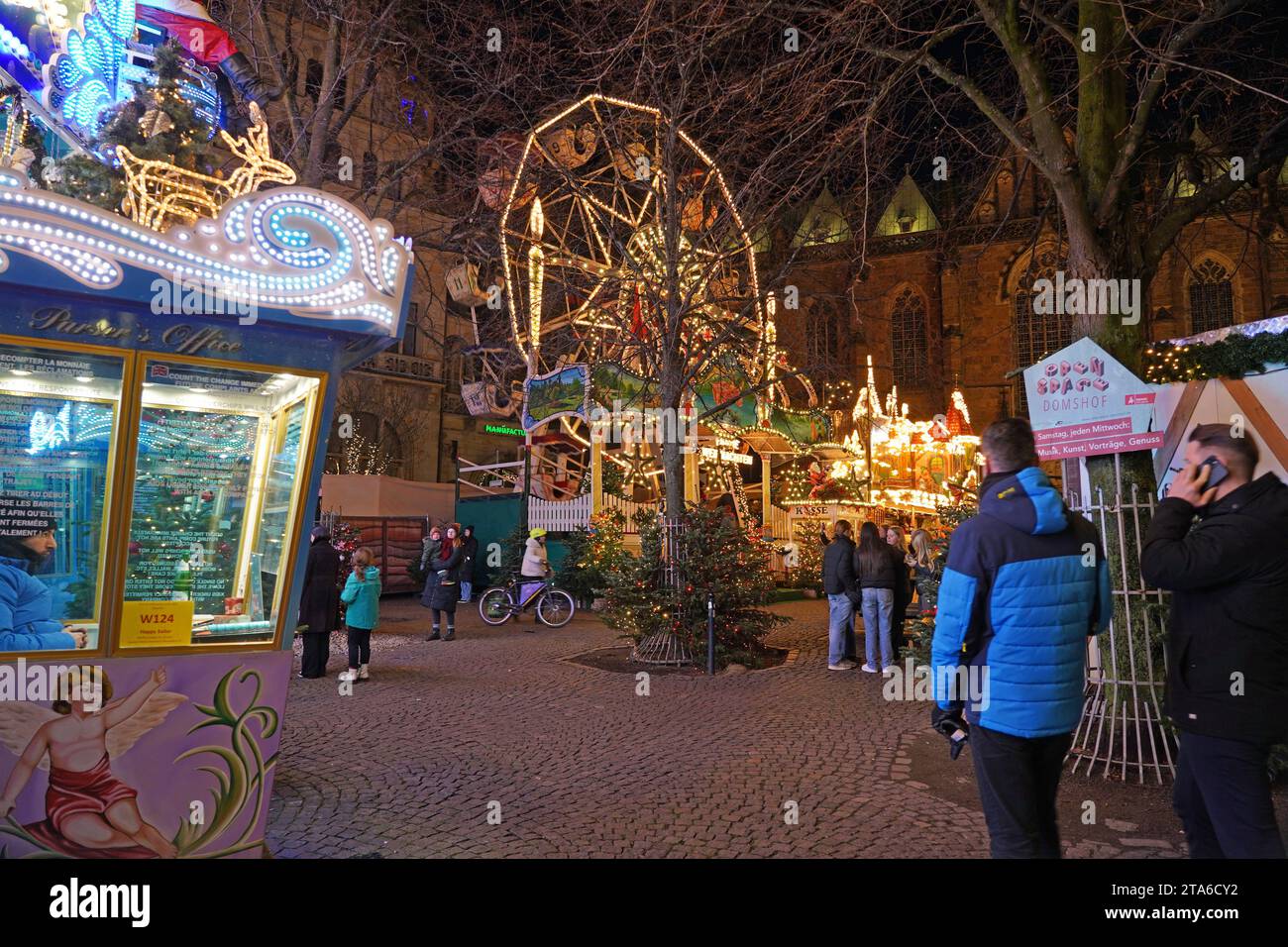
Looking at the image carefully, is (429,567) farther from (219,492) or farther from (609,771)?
(219,492)

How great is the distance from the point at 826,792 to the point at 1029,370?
11.4 ft

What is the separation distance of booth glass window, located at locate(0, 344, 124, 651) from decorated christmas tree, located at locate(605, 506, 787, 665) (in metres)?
7.15

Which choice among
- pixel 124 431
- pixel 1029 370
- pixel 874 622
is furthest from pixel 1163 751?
pixel 124 431

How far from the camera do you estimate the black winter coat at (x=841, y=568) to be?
1016cm

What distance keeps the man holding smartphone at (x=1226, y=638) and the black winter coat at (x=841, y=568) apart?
6898mm

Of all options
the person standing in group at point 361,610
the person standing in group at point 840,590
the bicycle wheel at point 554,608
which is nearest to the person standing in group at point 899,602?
the person standing in group at point 840,590

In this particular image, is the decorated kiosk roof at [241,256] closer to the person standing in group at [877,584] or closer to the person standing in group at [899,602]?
the person standing in group at [877,584]

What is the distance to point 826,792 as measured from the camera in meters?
5.49

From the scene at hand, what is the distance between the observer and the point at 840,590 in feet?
33.8

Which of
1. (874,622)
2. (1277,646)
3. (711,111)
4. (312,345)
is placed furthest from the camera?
(711,111)

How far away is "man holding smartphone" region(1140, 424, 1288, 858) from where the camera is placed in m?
2.95

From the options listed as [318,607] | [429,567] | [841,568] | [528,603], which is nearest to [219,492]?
[318,607]

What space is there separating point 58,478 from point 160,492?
423 millimetres
